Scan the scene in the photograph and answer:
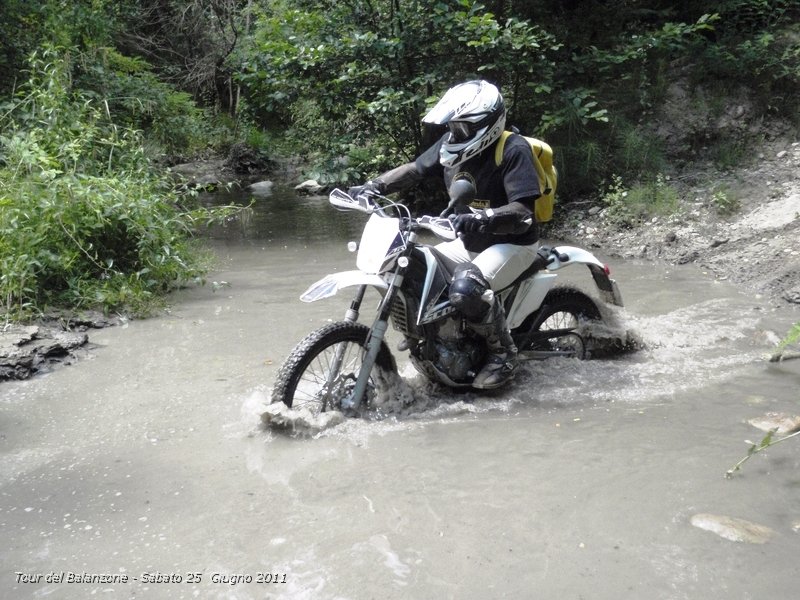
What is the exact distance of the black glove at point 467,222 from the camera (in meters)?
4.34

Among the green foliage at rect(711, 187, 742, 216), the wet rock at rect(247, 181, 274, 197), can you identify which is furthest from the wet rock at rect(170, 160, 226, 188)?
the green foliage at rect(711, 187, 742, 216)

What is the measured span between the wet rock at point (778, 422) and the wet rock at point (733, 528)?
1.19m

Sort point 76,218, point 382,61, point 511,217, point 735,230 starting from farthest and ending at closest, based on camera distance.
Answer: point 382,61 < point 735,230 < point 76,218 < point 511,217

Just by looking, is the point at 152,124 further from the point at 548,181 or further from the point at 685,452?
the point at 685,452

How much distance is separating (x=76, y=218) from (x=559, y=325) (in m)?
4.52

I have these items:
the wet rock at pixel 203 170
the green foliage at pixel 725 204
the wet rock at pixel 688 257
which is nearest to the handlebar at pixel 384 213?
the wet rock at pixel 688 257

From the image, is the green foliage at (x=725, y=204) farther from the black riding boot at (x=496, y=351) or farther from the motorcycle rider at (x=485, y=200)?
the black riding boot at (x=496, y=351)

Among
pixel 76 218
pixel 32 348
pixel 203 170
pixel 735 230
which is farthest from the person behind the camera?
pixel 203 170

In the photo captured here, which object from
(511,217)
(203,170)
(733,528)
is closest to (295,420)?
(511,217)

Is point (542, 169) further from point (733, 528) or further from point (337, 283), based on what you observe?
point (733, 528)

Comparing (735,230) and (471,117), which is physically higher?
(471,117)

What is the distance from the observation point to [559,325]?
6.01 m

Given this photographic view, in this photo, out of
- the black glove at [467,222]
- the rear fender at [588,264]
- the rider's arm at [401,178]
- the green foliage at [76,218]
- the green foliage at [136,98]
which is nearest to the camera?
the black glove at [467,222]

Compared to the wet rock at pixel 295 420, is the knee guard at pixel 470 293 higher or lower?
higher
